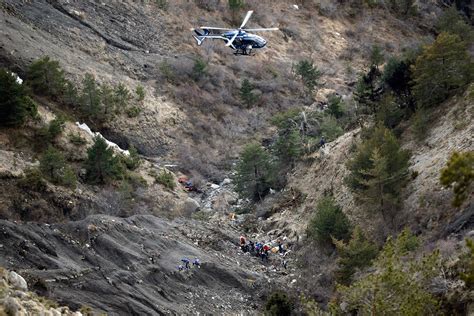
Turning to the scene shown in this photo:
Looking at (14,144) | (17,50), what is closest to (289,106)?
(17,50)

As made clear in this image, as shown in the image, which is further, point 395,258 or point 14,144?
point 14,144

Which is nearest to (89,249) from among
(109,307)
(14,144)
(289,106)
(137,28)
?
(109,307)

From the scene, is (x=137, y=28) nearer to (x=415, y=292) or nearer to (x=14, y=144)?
→ (x=14, y=144)

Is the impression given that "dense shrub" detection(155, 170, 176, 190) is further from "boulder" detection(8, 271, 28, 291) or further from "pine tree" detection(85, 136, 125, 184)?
"boulder" detection(8, 271, 28, 291)

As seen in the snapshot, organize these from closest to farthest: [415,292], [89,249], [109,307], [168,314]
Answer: [415,292]
[109,307]
[168,314]
[89,249]

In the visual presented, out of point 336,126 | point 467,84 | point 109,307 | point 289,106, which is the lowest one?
point 289,106

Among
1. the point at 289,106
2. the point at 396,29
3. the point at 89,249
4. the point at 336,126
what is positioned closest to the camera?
the point at 89,249

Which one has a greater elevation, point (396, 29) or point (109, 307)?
point (109, 307)

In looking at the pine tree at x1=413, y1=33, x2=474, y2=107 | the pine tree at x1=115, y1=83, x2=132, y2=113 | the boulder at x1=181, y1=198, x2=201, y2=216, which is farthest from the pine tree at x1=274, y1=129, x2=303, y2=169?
the pine tree at x1=115, y1=83, x2=132, y2=113
